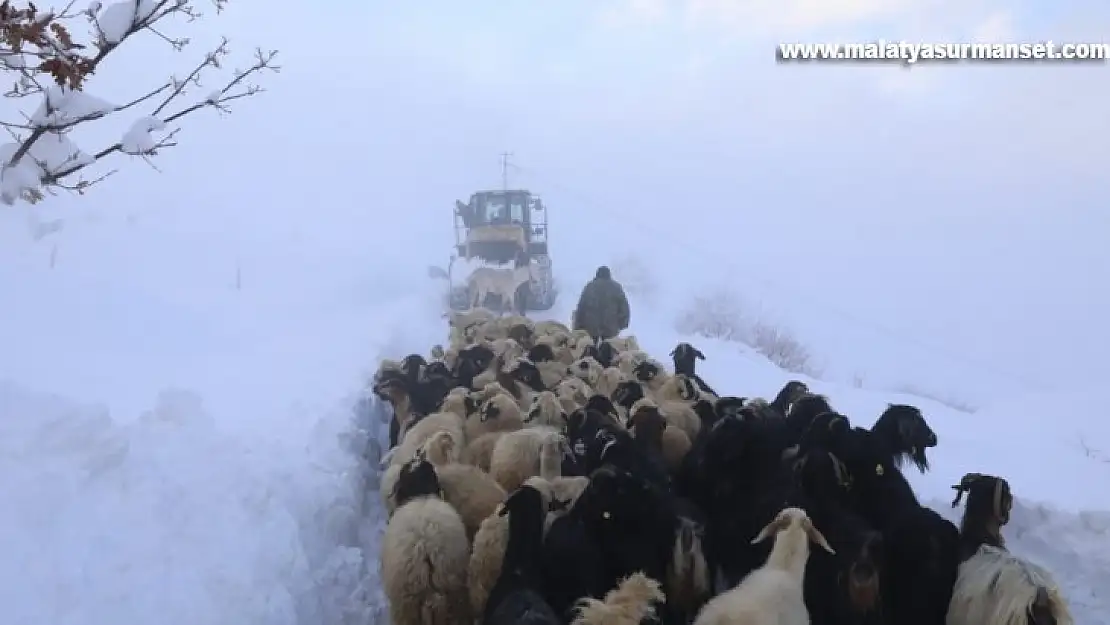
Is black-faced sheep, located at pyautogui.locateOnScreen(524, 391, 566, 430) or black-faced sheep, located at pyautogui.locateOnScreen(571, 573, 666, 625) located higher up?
black-faced sheep, located at pyautogui.locateOnScreen(571, 573, 666, 625)

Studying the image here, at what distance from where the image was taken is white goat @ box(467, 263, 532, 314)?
71.8ft

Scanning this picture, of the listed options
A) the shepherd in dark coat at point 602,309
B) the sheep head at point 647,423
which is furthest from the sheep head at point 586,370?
the shepherd in dark coat at point 602,309

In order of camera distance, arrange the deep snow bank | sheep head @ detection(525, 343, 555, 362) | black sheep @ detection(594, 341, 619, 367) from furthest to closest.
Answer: black sheep @ detection(594, 341, 619, 367) → sheep head @ detection(525, 343, 555, 362) → the deep snow bank

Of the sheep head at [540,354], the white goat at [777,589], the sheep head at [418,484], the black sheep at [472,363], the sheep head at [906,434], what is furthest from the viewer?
the sheep head at [540,354]

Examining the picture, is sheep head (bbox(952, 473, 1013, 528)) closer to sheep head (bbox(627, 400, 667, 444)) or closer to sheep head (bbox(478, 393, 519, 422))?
sheep head (bbox(627, 400, 667, 444))

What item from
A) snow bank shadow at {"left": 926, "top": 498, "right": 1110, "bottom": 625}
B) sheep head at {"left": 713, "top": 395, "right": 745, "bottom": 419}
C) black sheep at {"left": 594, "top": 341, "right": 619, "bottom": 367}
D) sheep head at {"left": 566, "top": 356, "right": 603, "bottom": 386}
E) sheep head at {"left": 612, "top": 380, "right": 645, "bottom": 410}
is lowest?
snow bank shadow at {"left": 926, "top": 498, "right": 1110, "bottom": 625}

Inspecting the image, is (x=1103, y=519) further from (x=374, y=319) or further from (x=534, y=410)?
(x=374, y=319)

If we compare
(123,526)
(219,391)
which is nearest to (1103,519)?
(123,526)

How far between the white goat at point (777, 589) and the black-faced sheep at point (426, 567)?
1.47 metres

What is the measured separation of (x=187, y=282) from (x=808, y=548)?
23.2m

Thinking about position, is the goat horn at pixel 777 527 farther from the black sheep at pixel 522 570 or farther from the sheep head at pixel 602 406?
the sheep head at pixel 602 406

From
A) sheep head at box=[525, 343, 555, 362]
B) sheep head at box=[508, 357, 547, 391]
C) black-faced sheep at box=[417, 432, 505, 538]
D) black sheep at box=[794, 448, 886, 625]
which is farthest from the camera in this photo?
sheep head at box=[525, 343, 555, 362]

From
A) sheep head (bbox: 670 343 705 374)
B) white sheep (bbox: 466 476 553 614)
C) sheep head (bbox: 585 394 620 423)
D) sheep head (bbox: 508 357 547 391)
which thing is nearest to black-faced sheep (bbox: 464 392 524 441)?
sheep head (bbox: 585 394 620 423)

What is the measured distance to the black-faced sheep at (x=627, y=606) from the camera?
12.4ft
